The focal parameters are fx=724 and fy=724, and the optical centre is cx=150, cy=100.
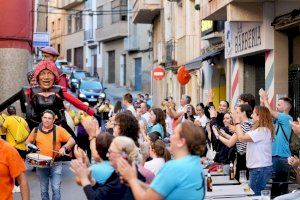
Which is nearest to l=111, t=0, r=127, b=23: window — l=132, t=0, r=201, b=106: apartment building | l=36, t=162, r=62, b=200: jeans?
l=132, t=0, r=201, b=106: apartment building

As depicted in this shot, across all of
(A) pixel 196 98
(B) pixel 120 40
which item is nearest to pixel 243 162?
(A) pixel 196 98

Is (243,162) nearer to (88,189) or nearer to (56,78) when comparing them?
(56,78)

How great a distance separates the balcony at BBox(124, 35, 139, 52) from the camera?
2109 inches

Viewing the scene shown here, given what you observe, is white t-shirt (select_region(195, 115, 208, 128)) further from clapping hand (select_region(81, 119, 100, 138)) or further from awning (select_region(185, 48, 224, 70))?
clapping hand (select_region(81, 119, 100, 138))

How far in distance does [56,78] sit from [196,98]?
66.7ft

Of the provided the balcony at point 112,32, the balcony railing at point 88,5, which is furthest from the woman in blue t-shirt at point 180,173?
the balcony railing at point 88,5

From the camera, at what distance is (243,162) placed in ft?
36.9

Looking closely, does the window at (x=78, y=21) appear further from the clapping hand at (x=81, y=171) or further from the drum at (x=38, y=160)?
the clapping hand at (x=81, y=171)

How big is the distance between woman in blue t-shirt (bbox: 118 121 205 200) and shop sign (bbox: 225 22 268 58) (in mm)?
10440

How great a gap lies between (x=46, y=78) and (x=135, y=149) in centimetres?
338

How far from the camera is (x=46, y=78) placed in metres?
8.97

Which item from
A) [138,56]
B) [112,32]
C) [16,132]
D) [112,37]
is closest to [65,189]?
[16,132]

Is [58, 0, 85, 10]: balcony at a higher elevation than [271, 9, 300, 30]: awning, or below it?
higher

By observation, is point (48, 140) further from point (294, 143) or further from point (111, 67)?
point (111, 67)
